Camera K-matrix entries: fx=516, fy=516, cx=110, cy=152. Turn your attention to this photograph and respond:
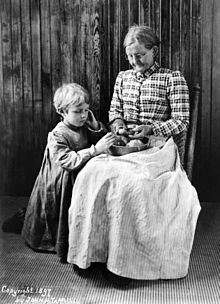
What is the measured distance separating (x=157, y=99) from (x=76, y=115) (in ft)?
1.29

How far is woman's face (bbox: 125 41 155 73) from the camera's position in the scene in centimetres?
215

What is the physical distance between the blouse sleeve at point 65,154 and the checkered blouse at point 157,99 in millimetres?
353

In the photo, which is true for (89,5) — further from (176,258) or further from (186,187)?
(176,258)

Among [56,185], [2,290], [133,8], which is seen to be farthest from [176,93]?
[2,290]

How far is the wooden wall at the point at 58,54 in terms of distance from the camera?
2.24m

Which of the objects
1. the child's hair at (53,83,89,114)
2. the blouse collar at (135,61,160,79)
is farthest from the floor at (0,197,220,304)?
the blouse collar at (135,61,160,79)

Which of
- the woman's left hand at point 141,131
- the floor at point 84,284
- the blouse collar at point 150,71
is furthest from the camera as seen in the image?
the blouse collar at point 150,71

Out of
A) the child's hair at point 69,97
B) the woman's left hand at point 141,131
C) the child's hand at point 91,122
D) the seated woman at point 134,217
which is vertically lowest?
the seated woman at point 134,217

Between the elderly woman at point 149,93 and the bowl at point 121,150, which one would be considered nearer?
the bowl at point 121,150

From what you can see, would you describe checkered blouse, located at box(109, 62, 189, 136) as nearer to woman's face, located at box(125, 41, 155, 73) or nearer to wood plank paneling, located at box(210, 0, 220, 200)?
woman's face, located at box(125, 41, 155, 73)

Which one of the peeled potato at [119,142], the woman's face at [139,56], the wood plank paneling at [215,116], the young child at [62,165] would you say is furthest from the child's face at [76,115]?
the wood plank paneling at [215,116]

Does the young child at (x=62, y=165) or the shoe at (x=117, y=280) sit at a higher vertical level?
the young child at (x=62, y=165)

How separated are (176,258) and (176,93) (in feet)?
2.42

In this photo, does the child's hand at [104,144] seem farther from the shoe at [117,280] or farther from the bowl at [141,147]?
the shoe at [117,280]
